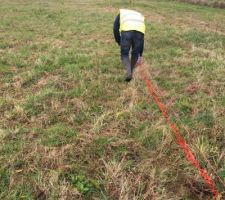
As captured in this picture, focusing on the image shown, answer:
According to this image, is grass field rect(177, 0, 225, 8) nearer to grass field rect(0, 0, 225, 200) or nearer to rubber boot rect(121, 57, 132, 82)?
grass field rect(0, 0, 225, 200)

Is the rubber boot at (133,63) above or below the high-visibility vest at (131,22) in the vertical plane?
below

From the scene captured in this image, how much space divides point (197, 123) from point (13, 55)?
5327 millimetres

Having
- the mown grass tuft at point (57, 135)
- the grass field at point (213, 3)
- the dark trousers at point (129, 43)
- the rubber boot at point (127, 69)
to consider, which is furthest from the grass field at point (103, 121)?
the grass field at point (213, 3)

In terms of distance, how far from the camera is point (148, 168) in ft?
12.7

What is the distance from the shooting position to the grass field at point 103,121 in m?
3.65

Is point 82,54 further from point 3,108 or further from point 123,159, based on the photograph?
point 123,159

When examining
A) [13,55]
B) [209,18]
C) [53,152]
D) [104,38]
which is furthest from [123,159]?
[209,18]

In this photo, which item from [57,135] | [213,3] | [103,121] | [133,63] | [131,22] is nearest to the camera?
[57,135]

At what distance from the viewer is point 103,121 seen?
4.95m

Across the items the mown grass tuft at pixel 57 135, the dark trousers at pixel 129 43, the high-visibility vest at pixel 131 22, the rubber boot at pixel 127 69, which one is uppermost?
the high-visibility vest at pixel 131 22

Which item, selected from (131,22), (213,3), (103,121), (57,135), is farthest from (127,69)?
(213,3)

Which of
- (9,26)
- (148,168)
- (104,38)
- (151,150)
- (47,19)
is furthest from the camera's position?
(47,19)

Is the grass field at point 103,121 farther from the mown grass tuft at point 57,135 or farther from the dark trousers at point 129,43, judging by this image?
the dark trousers at point 129,43

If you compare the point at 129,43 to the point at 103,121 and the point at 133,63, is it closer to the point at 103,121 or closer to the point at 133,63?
the point at 133,63
